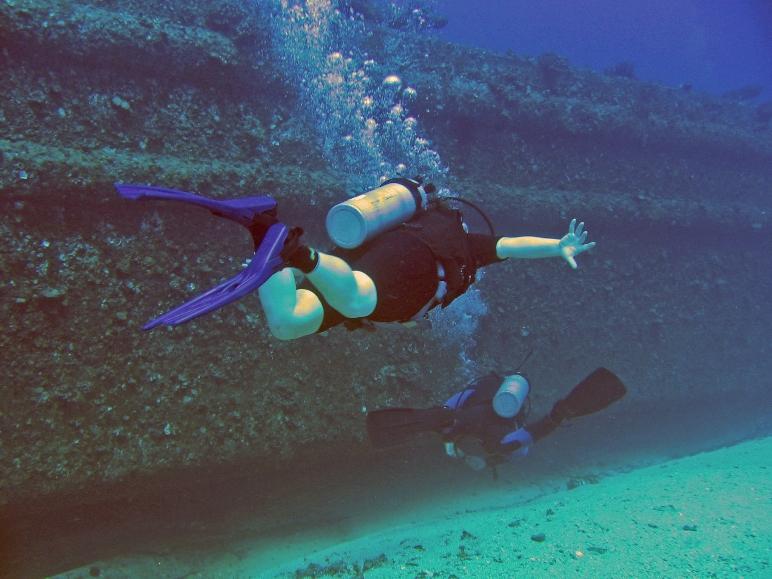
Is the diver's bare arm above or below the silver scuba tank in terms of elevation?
above

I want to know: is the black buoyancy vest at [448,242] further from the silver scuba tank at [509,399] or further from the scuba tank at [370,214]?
the silver scuba tank at [509,399]

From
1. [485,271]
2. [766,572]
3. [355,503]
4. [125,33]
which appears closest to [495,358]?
[485,271]

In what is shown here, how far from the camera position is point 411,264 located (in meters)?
2.51

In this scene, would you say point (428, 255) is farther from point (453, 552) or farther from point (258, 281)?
point (453, 552)

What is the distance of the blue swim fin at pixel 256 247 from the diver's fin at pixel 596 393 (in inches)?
172

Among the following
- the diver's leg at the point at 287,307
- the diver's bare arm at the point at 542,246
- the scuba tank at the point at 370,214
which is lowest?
the diver's leg at the point at 287,307

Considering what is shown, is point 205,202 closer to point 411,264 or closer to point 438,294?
point 411,264

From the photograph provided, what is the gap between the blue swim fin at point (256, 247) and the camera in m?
1.67

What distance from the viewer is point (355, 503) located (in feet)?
17.5

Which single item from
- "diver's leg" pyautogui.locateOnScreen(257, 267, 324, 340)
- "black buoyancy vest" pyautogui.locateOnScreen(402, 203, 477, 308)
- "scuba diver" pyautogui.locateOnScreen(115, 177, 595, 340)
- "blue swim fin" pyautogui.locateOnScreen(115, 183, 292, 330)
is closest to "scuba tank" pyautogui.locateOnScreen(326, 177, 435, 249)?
"scuba diver" pyautogui.locateOnScreen(115, 177, 595, 340)

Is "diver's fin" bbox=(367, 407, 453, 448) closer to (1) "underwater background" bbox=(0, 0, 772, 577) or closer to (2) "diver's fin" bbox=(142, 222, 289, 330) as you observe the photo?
(1) "underwater background" bbox=(0, 0, 772, 577)

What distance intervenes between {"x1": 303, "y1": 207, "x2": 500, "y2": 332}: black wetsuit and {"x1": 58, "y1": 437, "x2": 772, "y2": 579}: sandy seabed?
6.79 feet

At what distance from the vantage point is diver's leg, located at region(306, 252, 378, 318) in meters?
2.00

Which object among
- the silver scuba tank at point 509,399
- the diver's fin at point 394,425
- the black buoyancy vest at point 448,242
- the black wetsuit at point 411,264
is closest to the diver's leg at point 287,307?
the black wetsuit at point 411,264
